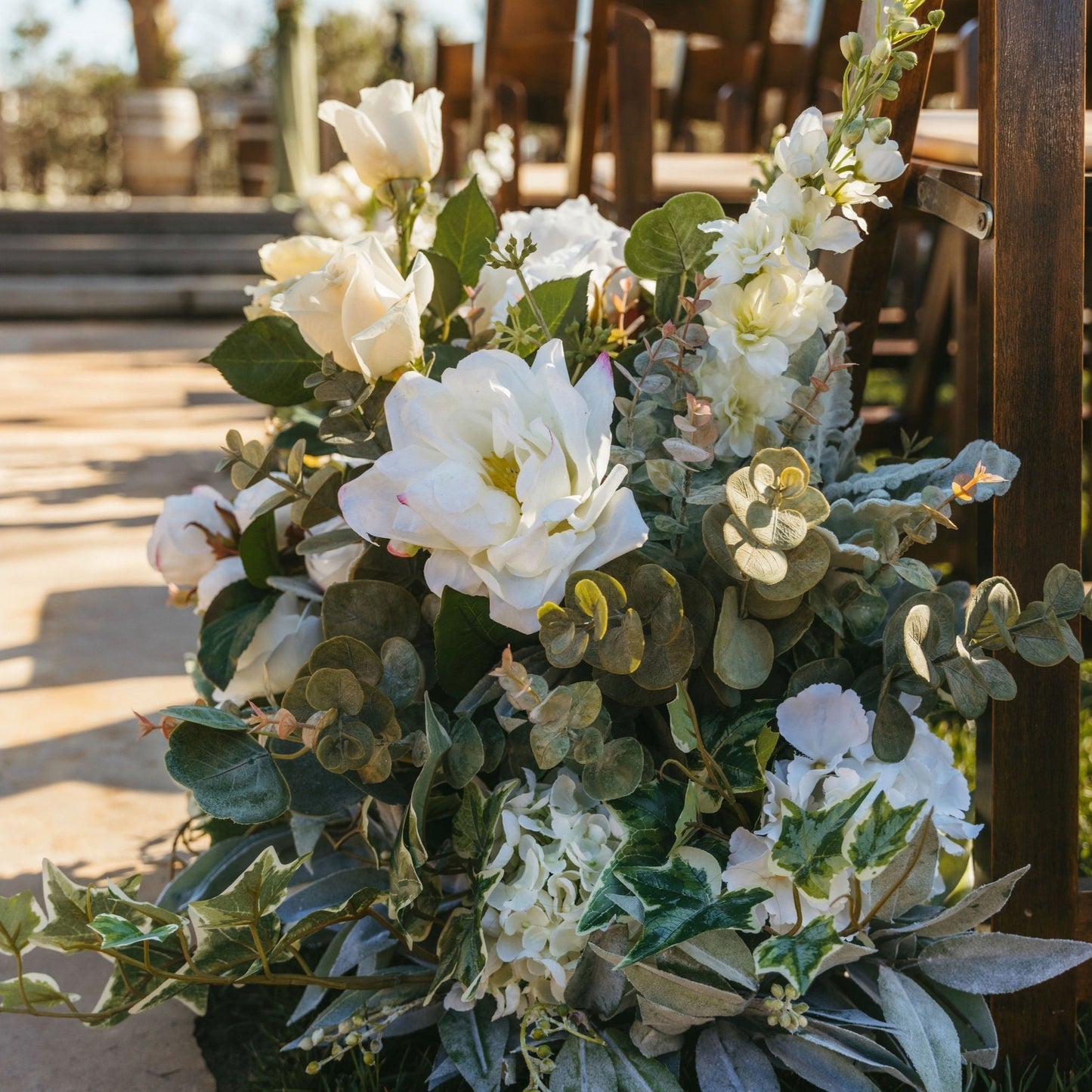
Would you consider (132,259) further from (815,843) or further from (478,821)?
(815,843)

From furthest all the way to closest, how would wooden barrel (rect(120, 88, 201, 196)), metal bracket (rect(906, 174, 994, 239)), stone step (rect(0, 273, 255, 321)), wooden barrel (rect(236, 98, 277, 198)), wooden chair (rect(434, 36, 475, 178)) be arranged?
wooden barrel (rect(236, 98, 277, 198)), wooden barrel (rect(120, 88, 201, 196)), stone step (rect(0, 273, 255, 321)), wooden chair (rect(434, 36, 475, 178)), metal bracket (rect(906, 174, 994, 239))

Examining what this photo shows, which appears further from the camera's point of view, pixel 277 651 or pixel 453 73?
pixel 453 73

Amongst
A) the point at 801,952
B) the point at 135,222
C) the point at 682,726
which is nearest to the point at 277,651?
the point at 682,726

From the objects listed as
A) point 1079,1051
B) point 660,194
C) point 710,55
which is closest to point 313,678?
point 1079,1051

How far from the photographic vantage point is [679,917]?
664 mm

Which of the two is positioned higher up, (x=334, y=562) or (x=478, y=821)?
(x=334, y=562)

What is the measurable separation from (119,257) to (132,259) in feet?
0.28

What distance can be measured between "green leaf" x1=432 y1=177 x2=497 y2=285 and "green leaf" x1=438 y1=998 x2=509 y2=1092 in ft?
1.89

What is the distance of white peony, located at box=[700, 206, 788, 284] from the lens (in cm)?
75

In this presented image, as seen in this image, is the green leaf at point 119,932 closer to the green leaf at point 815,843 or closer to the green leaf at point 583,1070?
the green leaf at point 583,1070

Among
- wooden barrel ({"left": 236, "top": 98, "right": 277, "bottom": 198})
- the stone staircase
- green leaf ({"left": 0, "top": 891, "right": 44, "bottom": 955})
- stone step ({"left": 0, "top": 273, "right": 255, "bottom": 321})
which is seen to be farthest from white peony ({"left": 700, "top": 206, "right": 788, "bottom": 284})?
wooden barrel ({"left": 236, "top": 98, "right": 277, "bottom": 198})

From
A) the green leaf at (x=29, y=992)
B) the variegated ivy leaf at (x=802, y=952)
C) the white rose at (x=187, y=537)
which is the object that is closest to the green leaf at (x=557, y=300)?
the white rose at (x=187, y=537)

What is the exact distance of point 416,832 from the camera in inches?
27.5

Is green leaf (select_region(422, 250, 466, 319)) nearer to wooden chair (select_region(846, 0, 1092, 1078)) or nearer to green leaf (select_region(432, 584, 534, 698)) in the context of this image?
green leaf (select_region(432, 584, 534, 698))
